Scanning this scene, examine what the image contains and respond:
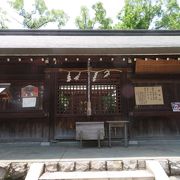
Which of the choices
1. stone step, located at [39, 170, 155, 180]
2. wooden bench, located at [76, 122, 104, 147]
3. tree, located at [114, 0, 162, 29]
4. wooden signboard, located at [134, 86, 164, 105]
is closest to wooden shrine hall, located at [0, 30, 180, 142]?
wooden signboard, located at [134, 86, 164, 105]

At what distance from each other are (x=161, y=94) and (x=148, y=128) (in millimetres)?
1173

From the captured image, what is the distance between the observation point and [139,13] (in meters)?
29.9

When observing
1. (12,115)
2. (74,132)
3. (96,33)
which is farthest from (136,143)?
(96,33)

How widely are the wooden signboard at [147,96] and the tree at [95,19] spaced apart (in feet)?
78.0

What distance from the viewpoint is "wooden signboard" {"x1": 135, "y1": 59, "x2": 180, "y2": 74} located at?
8.62 m

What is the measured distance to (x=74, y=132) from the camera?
8961 mm

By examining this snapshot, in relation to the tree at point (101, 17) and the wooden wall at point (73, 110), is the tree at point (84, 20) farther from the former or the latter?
the wooden wall at point (73, 110)

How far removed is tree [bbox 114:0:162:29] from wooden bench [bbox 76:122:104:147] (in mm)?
23231

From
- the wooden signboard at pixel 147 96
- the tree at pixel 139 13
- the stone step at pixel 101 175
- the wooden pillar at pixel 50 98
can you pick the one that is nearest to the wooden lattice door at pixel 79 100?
the wooden pillar at pixel 50 98

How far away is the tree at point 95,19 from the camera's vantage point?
105 ft

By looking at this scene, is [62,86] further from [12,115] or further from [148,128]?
[148,128]

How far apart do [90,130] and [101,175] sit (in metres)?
2.67

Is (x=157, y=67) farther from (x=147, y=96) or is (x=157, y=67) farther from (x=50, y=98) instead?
(x=50, y=98)

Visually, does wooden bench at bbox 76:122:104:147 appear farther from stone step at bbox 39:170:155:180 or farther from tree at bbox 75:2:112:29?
tree at bbox 75:2:112:29
